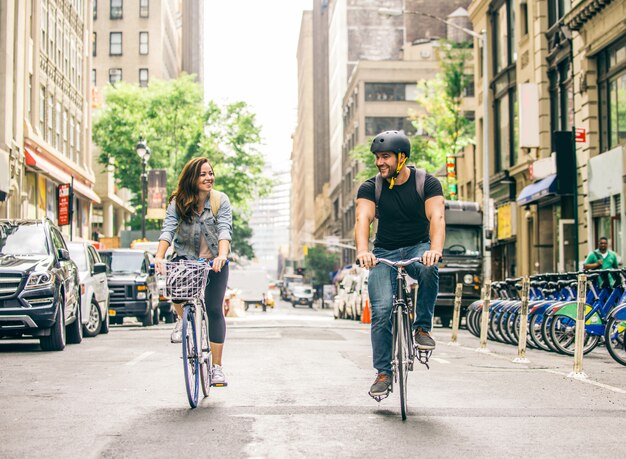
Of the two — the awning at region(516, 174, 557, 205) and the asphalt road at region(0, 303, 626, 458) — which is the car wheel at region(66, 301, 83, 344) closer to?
the asphalt road at region(0, 303, 626, 458)

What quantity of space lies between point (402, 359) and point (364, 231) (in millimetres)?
929

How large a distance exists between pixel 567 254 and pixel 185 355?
2552 cm

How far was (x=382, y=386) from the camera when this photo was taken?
7.74 m

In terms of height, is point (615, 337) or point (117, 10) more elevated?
point (117, 10)

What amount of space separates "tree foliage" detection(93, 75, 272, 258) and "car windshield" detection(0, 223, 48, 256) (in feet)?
141

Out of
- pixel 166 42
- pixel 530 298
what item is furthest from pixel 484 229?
pixel 166 42

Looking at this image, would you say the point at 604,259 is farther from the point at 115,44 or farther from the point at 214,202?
the point at 115,44

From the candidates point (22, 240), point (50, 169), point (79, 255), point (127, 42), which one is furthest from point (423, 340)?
A: point (127, 42)

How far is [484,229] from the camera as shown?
30.3 metres

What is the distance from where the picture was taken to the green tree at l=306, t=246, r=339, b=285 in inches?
4508

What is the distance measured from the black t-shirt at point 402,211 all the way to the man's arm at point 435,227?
6 centimetres

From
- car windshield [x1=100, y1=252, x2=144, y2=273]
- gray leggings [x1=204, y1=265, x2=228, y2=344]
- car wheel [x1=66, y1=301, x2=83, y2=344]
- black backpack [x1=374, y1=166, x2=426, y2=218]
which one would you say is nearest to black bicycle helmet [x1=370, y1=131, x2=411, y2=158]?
black backpack [x1=374, y1=166, x2=426, y2=218]

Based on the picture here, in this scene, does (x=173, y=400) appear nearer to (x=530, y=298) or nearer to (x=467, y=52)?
(x=530, y=298)

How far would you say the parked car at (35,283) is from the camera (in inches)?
562
